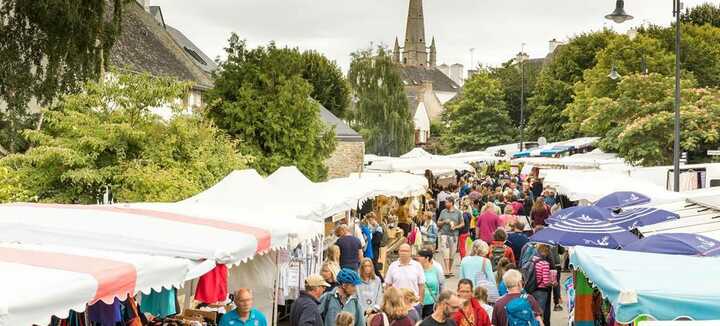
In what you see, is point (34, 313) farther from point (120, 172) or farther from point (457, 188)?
point (457, 188)

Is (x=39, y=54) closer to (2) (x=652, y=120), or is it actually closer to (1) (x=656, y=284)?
(2) (x=652, y=120)

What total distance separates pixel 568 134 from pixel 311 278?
58.5m

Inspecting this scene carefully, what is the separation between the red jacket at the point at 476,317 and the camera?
33.0 ft

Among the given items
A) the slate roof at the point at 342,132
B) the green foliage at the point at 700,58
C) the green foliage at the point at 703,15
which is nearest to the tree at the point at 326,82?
the slate roof at the point at 342,132

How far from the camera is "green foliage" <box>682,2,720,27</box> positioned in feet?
259

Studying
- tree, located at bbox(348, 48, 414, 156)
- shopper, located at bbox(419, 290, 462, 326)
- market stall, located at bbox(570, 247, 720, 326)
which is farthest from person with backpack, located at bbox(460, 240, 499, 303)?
tree, located at bbox(348, 48, 414, 156)

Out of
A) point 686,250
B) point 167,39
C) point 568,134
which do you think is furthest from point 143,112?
point 568,134

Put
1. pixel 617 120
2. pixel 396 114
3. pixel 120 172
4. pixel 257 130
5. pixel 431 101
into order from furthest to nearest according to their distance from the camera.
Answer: pixel 431 101 < pixel 396 114 < pixel 617 120 < pixel 257 130 < pixel 120 172

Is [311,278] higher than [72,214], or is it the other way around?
[72,214]

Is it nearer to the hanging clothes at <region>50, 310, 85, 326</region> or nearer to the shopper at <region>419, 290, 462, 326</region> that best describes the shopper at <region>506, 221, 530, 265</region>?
the shopper at <region>419, 290, 462, 326</region>

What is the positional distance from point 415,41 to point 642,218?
183 meters

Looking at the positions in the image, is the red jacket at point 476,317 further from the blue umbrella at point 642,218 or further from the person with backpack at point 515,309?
the blue umbrella at point 642,218

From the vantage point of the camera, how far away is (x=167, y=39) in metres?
52.8

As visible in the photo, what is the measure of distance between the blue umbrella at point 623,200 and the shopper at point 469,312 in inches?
286
